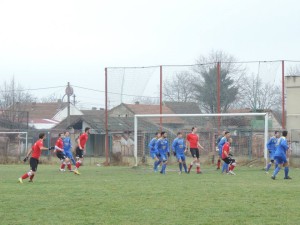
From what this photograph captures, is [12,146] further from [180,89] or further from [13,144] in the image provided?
[180,89]

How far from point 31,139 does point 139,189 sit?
1307 inches

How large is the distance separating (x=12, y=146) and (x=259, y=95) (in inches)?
775

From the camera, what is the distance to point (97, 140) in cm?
5403

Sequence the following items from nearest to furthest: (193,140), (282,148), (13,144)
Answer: (282,148)
(193,140)
(13,144)

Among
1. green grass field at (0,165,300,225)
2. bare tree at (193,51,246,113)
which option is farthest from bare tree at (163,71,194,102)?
green grass field at (0,165,300,225)

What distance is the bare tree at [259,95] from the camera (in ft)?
118

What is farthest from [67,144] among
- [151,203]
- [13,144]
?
[13,144]

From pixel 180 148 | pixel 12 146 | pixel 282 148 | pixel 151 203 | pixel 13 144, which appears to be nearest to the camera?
pixel 151 203

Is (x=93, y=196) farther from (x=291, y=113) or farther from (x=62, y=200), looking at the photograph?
(x=291, y=113)

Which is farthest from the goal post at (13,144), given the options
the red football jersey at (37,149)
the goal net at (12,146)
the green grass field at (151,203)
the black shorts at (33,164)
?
the green grass field at (151,203)

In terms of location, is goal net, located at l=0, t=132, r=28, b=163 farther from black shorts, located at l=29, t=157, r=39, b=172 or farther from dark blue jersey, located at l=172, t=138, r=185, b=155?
black shorts, located at l=29, t=157, r=39, b=172

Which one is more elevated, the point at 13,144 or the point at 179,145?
the point at 13,144

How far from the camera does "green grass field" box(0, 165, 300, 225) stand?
12.5 metres

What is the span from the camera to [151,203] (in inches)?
591
